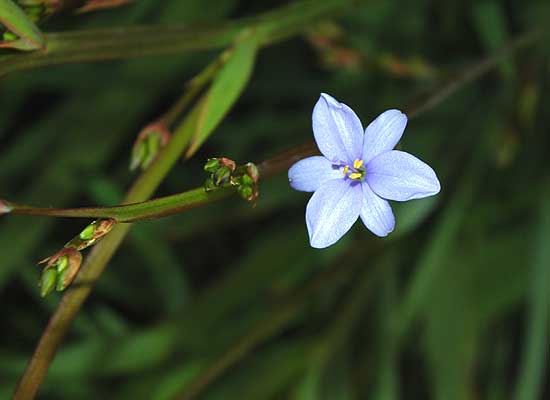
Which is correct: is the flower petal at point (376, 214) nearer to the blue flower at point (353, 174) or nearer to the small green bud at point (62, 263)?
the blue flower at point (353, 174)

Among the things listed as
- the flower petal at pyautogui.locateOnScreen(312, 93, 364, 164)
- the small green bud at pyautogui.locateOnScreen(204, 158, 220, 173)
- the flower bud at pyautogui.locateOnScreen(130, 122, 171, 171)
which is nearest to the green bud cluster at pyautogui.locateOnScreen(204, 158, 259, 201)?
the small green bud at pyautogui.locateOnScreen(204, 158, 220, 173)

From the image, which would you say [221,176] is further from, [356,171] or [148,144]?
[148,144]

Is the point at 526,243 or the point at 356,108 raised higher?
the point at 356,108

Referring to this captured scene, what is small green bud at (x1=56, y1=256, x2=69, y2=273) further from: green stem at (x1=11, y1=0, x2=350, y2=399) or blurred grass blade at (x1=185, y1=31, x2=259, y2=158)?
blurred grass blade at (x1=185, y1=31, x2=259, y2=158)

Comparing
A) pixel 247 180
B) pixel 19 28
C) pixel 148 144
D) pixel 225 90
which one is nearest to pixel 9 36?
pixel 19 28

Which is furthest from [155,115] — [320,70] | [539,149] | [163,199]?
[163,199]

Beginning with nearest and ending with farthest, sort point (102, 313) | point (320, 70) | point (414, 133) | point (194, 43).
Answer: point (194, 43) < point (102, 313) < point (414, 133) < point (320, 70)

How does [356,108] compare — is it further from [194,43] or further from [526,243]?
[194,43]
